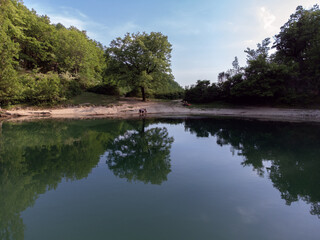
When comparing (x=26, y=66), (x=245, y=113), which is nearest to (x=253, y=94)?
(x=245, y=113)

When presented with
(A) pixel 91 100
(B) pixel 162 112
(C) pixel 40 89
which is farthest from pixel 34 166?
(A) pixel 91 100

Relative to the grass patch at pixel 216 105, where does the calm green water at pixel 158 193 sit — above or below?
below

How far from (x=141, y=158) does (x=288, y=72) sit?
28452mm

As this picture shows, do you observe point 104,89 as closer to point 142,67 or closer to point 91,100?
point 91,100

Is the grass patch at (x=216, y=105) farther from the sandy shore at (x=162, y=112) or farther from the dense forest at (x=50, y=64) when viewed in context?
the dense forest at (x=50, y=64)

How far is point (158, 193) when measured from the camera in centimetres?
518

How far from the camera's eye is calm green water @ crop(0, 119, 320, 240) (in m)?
3.70

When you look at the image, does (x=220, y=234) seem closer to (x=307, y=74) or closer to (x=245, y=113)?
(x=245, y=113)

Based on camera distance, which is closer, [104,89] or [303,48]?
[303,48]

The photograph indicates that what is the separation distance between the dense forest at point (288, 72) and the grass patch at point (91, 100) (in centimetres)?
2170

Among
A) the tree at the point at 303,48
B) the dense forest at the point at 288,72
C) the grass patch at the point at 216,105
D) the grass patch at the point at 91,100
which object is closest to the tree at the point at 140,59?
the grass patch at the point at 91,100

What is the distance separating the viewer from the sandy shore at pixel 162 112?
24178 mm

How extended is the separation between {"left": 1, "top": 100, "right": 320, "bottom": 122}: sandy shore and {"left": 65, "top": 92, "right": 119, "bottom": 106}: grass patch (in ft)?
6.38

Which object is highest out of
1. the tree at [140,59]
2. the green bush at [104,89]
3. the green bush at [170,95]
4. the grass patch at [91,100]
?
the tree at [140,59]
